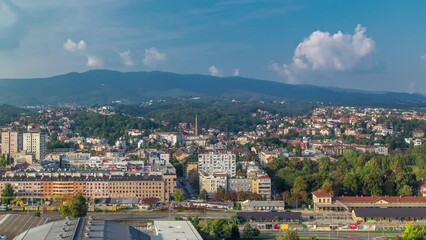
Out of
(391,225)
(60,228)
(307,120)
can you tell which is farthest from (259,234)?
(307,120)

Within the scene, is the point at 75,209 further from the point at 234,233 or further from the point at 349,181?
the point at 349,181

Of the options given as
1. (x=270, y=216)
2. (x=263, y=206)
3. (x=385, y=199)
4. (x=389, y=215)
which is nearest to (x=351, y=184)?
(x=385, y=199)

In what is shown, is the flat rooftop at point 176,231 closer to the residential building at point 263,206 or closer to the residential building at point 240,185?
the residential building at point 263,206

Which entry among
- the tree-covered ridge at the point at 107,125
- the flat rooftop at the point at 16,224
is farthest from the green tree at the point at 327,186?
the tree-covered ridge at the point at 107,125

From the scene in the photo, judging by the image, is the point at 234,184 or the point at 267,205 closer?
the point at 267,205

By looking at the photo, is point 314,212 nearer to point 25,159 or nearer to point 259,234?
point 259,234

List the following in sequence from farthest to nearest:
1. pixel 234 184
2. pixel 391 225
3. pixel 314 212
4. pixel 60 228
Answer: pixel 234 184
pixel 314 212
pixel 391 225
pixel 60 228
